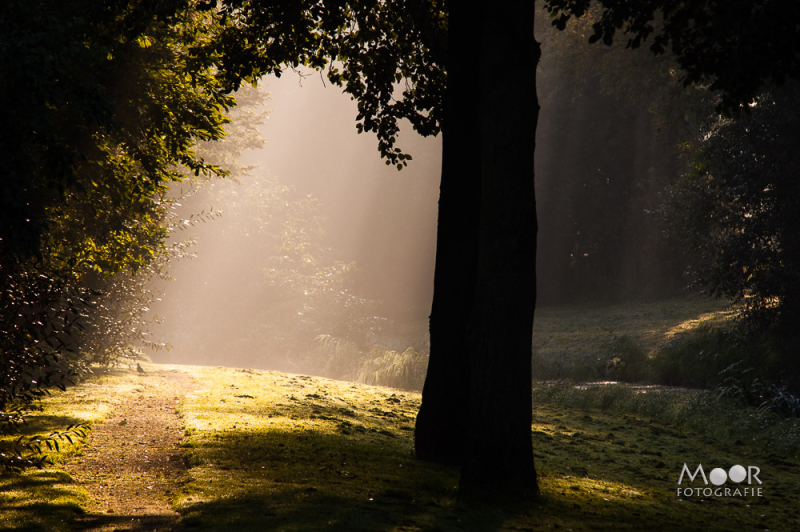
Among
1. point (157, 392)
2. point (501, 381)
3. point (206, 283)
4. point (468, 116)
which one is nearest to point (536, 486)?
point (501, 381)

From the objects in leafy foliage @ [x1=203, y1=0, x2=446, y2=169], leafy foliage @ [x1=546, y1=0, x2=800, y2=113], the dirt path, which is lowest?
the dirt path

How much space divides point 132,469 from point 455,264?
14.2 feet

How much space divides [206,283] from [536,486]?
129ft

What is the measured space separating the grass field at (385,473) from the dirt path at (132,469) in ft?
0.58

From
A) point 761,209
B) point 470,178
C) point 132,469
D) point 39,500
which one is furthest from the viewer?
point 761,209

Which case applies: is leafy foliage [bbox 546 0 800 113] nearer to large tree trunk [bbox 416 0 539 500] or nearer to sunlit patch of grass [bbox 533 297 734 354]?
large tree trunk [bbox 416 0 539 500]

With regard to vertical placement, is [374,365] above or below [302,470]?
above

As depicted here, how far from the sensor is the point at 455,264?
7785 mm

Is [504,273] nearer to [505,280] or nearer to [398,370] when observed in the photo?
[505,280]

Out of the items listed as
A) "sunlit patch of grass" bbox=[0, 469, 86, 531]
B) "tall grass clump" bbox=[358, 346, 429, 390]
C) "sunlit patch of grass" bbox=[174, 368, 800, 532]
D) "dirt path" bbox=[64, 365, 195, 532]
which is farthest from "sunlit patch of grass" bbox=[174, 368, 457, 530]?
"tall grass clump" bbox=[358, 346, 429, 390]

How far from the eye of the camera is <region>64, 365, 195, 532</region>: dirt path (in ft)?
16.0

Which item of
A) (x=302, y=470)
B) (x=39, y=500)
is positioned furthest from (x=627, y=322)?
(x=39, y=500)

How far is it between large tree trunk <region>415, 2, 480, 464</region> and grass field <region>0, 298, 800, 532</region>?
20.1 inches

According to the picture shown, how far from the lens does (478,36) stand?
7812 millimetres
